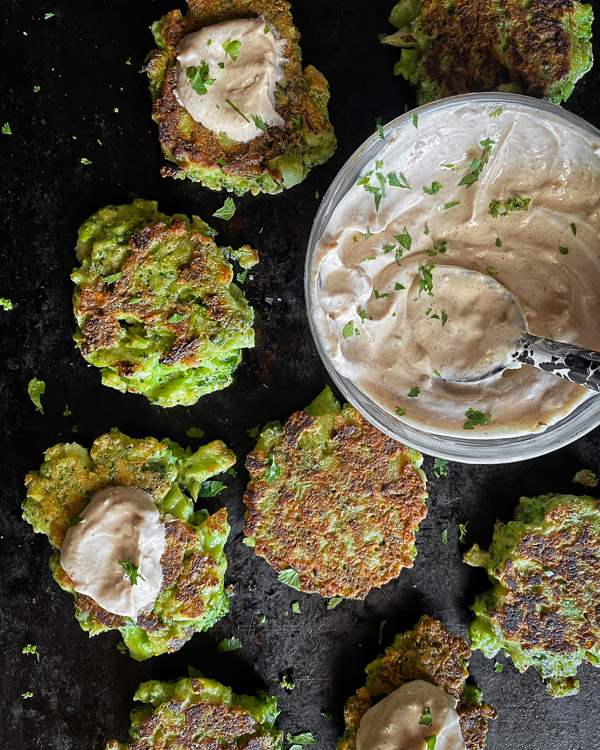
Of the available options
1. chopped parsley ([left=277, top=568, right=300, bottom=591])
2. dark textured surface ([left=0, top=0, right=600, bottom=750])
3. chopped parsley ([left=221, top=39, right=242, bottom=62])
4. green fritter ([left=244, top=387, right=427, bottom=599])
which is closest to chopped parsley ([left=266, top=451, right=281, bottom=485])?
green fritter ([left=244, top=387, right=427, bottom=599])

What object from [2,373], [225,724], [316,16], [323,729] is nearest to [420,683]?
[323,729]

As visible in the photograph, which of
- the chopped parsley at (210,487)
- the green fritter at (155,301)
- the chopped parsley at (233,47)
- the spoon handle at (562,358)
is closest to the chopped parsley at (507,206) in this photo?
the spoon handle at (562,358)

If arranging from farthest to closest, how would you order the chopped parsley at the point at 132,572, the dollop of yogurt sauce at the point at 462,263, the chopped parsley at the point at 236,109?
the chopped parsley at the point at 132,572 < the chopped parsley at the point at 236,109 < the dollop of yogurt sauce at the point at 462,263

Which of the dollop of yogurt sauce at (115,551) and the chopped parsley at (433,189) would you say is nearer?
the chopped parsley at (433,189)

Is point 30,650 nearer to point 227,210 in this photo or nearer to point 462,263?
point 227,210

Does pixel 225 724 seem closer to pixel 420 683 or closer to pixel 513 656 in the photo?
pixel 420 683

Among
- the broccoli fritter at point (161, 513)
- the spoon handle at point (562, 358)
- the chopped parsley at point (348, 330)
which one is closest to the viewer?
the spoon handle at point (562, 358)

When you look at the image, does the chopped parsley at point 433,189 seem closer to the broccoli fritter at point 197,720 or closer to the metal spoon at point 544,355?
the metal spoon at point 544,355

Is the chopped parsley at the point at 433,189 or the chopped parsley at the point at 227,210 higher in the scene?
the chopped parsley at the point at 433,189
